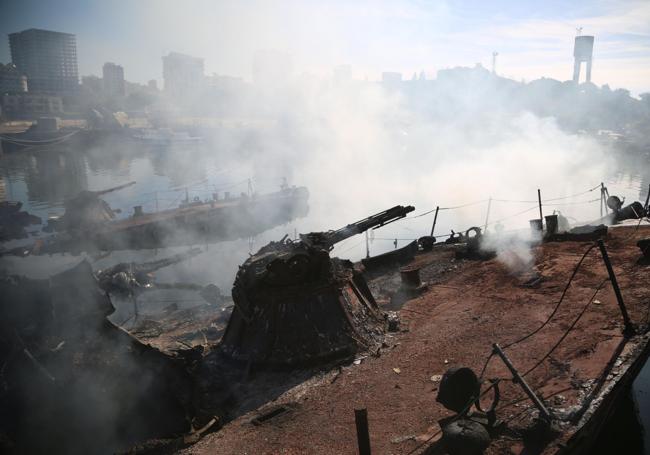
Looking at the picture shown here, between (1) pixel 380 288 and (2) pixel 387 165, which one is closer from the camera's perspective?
(1) pixel 380 288

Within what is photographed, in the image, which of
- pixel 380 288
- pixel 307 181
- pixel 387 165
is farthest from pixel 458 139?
pixel 380 288

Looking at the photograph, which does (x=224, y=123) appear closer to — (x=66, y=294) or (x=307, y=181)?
(x=307, y=181)

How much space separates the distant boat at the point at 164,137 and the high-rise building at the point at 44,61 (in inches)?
1515

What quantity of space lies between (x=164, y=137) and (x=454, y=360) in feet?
314

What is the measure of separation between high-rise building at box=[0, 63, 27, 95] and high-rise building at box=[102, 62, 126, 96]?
2789 centimetres

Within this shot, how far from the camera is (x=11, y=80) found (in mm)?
103312

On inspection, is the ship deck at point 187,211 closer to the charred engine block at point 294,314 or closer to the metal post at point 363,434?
the charred engine block at point 294,314

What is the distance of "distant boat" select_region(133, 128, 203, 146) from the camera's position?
95.6 metres

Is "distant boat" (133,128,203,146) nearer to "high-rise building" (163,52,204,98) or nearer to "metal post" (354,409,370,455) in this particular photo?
"high-rise building" (163,52,204,98)

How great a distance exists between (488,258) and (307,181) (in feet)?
186

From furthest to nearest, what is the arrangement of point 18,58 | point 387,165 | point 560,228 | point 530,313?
point 18,58
point 387,165
point 560,228
point 530,313

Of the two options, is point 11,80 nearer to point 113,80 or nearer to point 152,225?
point 113,80

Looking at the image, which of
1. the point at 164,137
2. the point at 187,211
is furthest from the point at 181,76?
the point at 187,211

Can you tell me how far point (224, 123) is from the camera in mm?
103875
